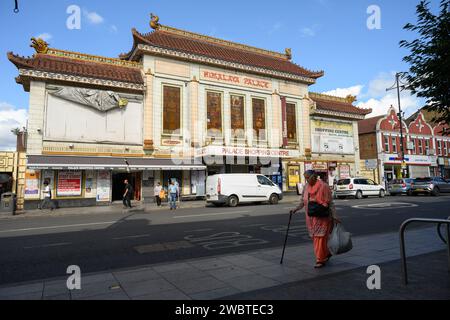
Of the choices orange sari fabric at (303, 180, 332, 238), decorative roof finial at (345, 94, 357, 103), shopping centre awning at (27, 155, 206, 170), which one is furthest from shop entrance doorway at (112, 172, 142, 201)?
decorative roof finial at (345, 94, 357, 103)

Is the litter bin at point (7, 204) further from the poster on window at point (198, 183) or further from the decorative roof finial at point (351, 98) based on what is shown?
the decorative roof finial at point (351, 98)

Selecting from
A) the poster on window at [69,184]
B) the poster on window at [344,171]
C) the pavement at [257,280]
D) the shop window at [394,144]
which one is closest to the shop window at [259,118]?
the poster on window at [344,171]

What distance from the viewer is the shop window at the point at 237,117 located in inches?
980

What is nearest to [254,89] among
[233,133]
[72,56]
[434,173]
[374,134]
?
[233,133]

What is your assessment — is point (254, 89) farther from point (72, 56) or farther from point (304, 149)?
point (72, 56)

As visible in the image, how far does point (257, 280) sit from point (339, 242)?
60.4 inches

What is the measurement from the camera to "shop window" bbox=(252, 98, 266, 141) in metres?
25.9

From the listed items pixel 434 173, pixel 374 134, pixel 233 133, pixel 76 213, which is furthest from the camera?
pixel 434 173

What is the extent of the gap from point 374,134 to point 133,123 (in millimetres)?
A: 30396

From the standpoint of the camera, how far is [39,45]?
1962cm

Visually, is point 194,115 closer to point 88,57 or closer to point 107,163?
point 107,163

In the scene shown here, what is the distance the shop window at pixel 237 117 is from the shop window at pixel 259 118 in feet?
3.87

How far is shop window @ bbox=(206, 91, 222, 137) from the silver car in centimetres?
1705

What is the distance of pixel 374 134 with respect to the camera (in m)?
37.5
